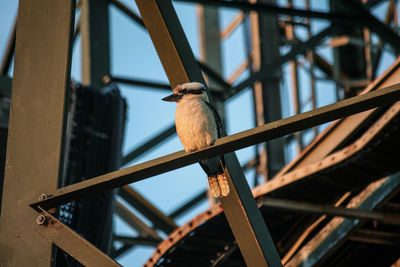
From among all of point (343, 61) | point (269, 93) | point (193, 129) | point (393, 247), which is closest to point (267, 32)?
point (269, 93)

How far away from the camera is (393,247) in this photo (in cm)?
892

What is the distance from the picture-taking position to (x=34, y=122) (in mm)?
5699

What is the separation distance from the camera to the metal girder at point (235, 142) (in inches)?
166

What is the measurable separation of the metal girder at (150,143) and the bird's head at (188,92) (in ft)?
22.0

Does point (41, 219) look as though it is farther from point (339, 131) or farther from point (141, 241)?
point (141, 241)

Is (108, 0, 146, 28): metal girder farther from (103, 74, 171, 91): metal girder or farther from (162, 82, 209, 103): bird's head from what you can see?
(162, 82, 209, 103): bird's head

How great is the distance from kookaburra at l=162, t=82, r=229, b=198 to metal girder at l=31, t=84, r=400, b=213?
3.05ft

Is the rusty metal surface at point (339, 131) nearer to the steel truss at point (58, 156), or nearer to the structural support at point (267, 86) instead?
the steel truss at point (58, 156)

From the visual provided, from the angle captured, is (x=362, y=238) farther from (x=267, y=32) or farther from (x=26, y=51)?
(x=267, y=32)

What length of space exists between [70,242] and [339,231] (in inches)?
153

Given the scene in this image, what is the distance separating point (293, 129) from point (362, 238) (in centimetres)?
446

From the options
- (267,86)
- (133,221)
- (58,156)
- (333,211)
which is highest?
(267,86)

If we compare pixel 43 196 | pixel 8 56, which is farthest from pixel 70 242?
pixel 8 56

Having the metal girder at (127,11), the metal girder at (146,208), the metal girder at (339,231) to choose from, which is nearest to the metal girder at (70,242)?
the metal girder at (339,231)
